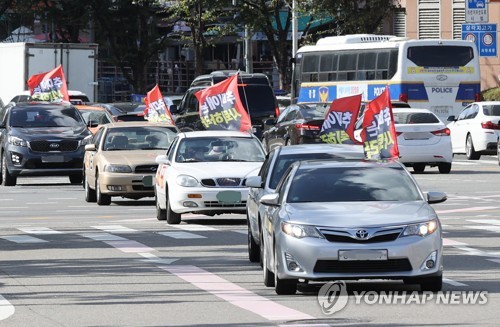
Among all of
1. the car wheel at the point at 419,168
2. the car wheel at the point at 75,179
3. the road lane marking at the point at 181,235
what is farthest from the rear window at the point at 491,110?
the road lane marking at the point at 181,235

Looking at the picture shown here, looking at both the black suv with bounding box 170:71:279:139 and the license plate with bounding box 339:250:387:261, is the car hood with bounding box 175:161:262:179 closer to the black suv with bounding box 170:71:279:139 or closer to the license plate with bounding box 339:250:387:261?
the license plate with bounding box 339:250:387:261

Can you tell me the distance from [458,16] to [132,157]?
46538mm

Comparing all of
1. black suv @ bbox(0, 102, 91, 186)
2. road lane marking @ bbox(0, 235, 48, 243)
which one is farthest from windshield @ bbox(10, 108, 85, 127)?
road lane marking @ bbox(0, 235, 48, 243)

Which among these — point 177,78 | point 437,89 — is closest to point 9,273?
point 437,89

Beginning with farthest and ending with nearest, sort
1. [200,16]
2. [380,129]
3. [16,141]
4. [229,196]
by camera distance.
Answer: [200,16] → [16,141] → [380,129] → [229,196]

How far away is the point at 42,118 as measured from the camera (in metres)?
35.8

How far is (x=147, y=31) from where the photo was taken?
7625cm

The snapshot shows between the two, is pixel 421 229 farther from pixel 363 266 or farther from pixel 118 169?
pixel 118 169

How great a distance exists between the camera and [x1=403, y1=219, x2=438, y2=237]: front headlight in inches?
555

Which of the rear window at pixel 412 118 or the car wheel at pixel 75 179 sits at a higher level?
the rear window at pixel 412 118

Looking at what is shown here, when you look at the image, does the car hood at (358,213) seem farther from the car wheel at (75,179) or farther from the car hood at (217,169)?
the car wheel at (75,179)

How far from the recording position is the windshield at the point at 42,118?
117ft

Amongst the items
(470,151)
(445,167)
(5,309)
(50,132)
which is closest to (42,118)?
(50,132)

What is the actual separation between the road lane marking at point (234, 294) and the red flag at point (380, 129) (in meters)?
10.9
